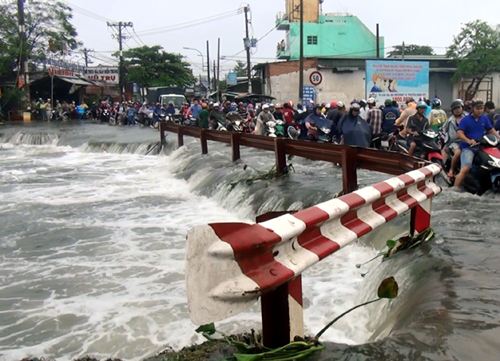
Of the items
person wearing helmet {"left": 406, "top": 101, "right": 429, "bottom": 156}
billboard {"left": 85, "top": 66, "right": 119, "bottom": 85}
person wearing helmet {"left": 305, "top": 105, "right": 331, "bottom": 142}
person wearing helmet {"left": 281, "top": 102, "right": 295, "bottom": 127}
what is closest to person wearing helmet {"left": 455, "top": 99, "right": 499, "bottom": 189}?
person wearing helmet {"left": 406, "top": 101, "right": 429, "bottom": 156}

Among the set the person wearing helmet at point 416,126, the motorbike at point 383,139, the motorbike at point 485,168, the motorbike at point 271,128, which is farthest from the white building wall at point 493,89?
the motorbike at point 485,168

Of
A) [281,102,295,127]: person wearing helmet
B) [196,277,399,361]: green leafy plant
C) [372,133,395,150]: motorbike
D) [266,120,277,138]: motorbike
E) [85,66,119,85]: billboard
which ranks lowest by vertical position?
[196,277,399,361]: green leafy plant

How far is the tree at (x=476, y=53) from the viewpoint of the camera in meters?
38.2

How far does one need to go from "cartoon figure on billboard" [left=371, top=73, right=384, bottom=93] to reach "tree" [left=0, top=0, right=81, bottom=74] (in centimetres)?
2568

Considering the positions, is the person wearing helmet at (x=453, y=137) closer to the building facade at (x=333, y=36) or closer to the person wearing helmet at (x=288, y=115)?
the person wearing helmet at (x=288, y=115)

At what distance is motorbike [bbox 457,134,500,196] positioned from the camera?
7418mm

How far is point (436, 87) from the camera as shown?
4003 cm

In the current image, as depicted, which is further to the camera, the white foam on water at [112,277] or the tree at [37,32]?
the tree at [37,32]

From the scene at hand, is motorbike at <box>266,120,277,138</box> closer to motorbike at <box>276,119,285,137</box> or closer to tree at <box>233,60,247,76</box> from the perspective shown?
motorbike at <box>276,119,285,137</box>

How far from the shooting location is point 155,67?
54.3 meters

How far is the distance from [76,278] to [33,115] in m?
36.0

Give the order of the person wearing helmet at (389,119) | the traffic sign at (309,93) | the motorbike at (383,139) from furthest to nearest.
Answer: the traffic sign at (309,93) < the person wearing helmet at (389,119) < the motorbike at (383,139)

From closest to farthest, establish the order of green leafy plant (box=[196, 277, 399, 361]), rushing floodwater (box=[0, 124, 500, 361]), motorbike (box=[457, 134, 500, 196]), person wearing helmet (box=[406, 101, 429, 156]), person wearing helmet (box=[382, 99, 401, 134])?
green leafy plant (box=[196, 277, 399, 361]) < rushing floodwater (box=[0, 124, 500, 361]) < motorbike (box=[457, 134, 500, 196]) < person wearing helmet (box=[406, 101, 429, 156]) < person wearing helmet (box=[382, 99, 401, 134])

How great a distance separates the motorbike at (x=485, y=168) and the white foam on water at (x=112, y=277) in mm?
2476
